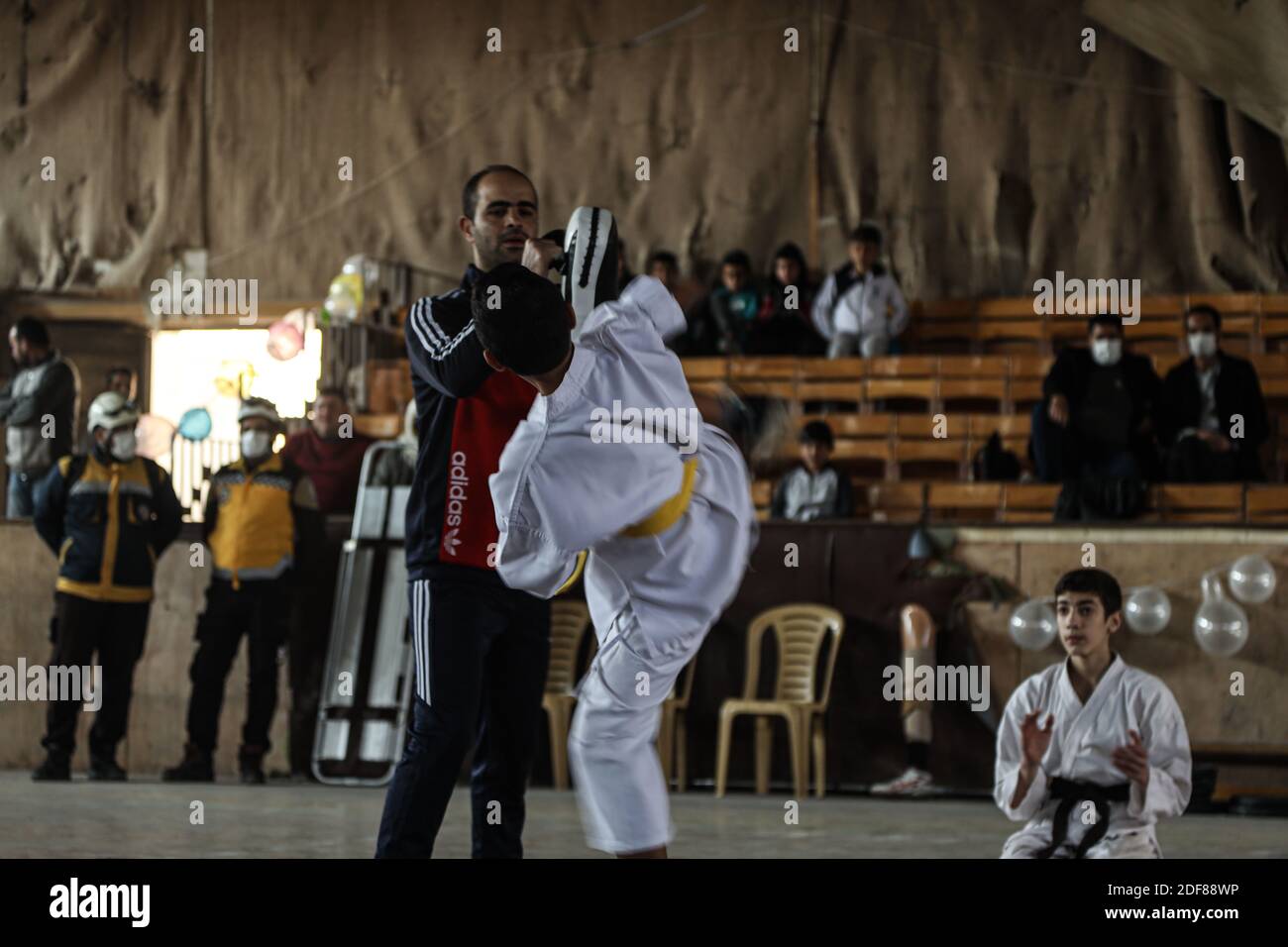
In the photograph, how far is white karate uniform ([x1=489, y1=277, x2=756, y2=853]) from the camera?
11.3 ft

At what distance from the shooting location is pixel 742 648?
9336 mm

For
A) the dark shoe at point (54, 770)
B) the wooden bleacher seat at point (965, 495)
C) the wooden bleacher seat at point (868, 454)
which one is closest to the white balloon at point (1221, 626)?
the wooden bleacher seat at point (965, 495)

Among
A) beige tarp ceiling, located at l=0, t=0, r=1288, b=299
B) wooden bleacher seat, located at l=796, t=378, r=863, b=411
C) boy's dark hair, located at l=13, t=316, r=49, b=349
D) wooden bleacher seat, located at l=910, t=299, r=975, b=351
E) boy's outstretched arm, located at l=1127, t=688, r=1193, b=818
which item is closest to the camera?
boy's outstretched arm, located at l=1127, t=688, r=1193, b=818

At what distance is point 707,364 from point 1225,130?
14.7 ft

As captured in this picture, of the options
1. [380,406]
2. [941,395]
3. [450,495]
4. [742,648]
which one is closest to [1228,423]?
[941,395]

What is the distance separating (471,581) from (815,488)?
5.73 metres

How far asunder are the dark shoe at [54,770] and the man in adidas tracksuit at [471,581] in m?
4.94

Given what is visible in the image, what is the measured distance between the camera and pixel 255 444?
909 centimetres

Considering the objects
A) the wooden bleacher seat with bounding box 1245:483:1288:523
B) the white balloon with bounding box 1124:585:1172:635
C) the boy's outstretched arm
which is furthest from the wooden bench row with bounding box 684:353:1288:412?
the boy's outstretched arm

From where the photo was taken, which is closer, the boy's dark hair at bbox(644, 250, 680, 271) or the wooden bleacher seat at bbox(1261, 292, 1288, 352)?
the wooden bleacher seat at bbox(1261, 292, 1288, 352)

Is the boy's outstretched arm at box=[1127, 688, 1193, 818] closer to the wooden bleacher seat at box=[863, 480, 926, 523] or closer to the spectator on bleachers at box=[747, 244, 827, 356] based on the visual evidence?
the wooden bleacher seat at box=[863, 480, 926, 523]

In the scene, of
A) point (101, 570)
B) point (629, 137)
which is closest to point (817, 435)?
point (101, 570)

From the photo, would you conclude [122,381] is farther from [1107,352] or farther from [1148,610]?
[1148,610]

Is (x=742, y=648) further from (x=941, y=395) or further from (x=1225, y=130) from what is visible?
(x=1225, y=130)
